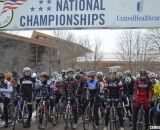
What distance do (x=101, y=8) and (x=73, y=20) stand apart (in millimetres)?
1081

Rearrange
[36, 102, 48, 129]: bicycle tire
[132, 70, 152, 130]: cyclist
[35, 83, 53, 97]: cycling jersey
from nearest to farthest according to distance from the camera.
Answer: [132, 70, 152, 130]: cyclist
[36, 102, 48, 129]: bicycle tire
[35, 83, 53, 97]: cycling jersey

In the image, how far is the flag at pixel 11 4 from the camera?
15062 millimetres

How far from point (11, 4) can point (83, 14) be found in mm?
2808

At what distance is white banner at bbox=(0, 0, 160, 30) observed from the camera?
14195 mm

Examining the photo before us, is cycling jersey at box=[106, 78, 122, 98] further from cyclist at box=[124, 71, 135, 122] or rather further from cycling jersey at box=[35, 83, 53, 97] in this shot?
cyclist at box=[124, 71, 135, 122]

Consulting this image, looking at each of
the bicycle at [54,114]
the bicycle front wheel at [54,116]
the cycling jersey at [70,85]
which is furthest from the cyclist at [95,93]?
the bicycle front wheel at [54,116]

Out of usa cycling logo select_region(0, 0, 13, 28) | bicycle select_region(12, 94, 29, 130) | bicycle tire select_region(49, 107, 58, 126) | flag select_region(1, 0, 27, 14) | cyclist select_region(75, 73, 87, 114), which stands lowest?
bicycle tire select_region(49, 107, 58, 126)

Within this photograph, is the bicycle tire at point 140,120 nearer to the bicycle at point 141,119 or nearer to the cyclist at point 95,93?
the bicycle at point 141,119

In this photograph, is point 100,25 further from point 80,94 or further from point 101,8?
point 80,94

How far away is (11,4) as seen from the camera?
1512 centimetres

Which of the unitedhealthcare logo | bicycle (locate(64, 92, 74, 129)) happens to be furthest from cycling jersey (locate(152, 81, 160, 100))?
bicycle (locate(64, 92, 74, 129))

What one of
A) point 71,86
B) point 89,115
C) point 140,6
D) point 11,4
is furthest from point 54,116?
point 140,6

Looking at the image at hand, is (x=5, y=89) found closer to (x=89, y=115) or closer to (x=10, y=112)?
(x=10, y=112)

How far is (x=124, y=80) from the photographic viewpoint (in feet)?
55.7
